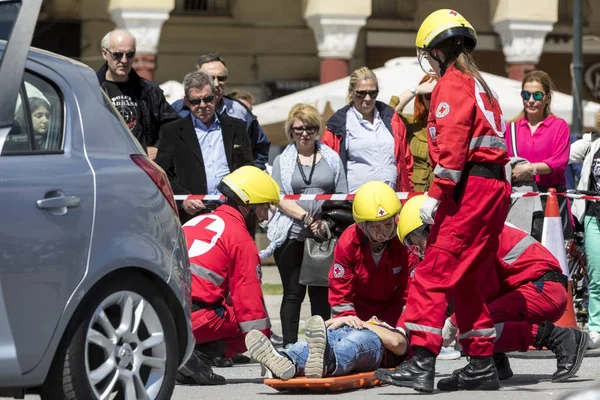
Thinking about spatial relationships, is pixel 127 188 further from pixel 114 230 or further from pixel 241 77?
pixel 241 77

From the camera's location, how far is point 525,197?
10711 mm

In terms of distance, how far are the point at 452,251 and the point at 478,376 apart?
0.74m

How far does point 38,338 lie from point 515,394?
2889mm

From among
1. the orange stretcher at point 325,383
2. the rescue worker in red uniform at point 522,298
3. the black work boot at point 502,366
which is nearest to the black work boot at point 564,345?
the rescue worker in red uniform at point 522,298

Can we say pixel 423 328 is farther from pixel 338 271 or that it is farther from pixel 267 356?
pixel 338 271

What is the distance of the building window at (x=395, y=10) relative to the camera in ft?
88.8

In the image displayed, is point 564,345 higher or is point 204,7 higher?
point 204,7

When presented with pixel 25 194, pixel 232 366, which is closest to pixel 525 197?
pixel 232 366

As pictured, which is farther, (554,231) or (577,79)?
(577,79)

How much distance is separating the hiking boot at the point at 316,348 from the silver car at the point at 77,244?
3.90ft

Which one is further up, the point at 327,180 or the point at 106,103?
the point at 106,103

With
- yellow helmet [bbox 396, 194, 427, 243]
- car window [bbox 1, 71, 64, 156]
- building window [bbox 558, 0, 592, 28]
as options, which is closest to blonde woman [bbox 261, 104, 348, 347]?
yellow helmet [bbox 396, 194, 427, 243]

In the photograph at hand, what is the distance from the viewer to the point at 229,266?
8461 mm

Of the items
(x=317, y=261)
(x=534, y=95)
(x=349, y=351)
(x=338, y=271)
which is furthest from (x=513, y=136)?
(x=349, y=351)
